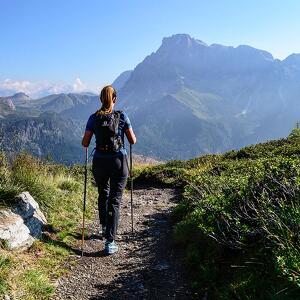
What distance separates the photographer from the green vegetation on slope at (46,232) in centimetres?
697

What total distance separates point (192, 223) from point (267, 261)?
3.51 m

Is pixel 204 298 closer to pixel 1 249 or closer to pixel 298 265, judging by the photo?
pixel 298 265

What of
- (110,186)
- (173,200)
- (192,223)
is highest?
→ (110,186)

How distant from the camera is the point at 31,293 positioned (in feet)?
22.3

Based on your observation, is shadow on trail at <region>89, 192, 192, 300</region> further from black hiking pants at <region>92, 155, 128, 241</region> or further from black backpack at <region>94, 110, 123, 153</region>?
black backpack at <region>94, 110, 123, 153</region>

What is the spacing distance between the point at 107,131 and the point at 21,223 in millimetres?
2704

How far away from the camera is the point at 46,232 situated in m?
10.1

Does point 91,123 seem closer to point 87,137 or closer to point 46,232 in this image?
point 87,137

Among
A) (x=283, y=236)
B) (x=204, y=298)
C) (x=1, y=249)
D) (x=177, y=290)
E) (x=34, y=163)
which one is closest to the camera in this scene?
(x=283, y=236)

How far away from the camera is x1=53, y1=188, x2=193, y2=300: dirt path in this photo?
736cm

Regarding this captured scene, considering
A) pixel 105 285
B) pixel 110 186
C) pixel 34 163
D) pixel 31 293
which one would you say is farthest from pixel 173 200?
pixel 31 293

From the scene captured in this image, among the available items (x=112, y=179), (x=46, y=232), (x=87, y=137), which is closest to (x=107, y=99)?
(x=87, y=137)

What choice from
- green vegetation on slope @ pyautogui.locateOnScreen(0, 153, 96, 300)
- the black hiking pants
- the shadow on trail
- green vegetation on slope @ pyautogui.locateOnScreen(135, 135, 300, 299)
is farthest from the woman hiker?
green vegetation on slope @ pyautogui.locateOnScreen(135, 135, 300, 299)

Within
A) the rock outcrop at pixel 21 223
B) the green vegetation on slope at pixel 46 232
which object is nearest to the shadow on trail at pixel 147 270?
the green vegetation on slope at pixel 46 232
